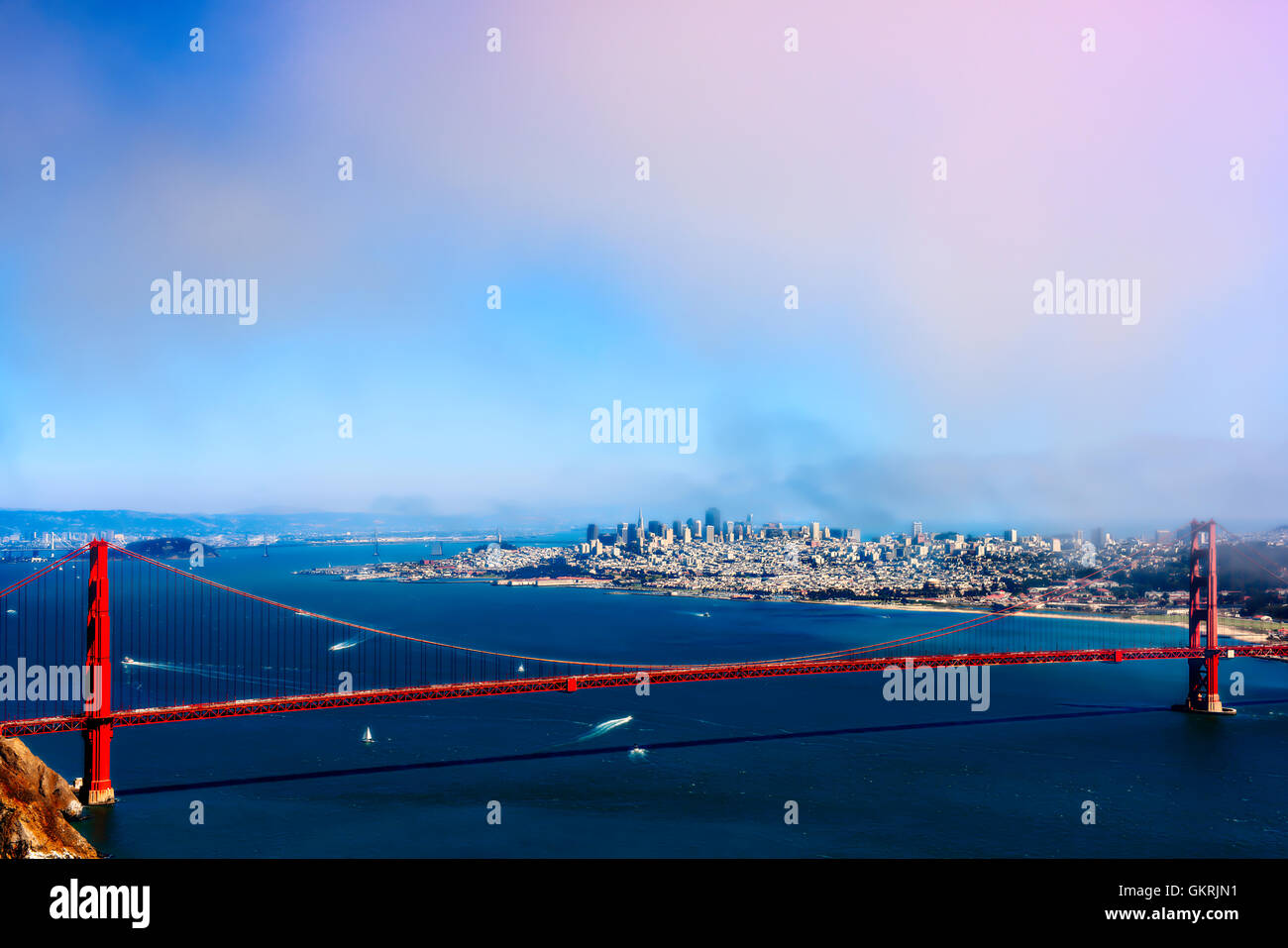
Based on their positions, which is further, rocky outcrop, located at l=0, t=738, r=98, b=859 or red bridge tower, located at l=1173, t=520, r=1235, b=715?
red bridge tower, located at l=1173, t=520, r=1235, b=715

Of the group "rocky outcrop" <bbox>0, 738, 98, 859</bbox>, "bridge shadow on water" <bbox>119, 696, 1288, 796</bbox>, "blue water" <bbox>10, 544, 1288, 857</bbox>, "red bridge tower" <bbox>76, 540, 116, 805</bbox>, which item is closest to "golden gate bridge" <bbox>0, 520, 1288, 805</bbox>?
"red bridge tower" <bbox>76, 540, 116, 805</bbox>

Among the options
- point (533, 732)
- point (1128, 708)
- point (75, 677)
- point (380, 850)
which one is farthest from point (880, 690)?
point (75, 677)

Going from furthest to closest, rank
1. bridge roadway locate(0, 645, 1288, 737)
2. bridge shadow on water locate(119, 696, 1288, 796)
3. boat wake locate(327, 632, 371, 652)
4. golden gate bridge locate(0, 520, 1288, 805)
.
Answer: boat wake locate(327, 632, 371, 652) < bridge shadow on water locate(119, 696, 1288, 796) < golden gate bridge locate(0, 520, 1288, 805) < bridge roadway locate(0, 645, 1288, 737)

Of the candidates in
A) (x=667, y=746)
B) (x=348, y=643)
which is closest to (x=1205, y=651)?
(x=667, y=746)

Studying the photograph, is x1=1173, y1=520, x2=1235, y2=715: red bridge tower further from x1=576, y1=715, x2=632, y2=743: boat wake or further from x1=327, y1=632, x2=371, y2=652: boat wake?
x1=327, y1=632, x2=371, y2=652: boat wake

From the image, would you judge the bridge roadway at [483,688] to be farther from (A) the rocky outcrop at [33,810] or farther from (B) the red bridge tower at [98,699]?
(A) the rocky outcrop at [33,810]

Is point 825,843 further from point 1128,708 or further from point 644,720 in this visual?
point 1128,708
